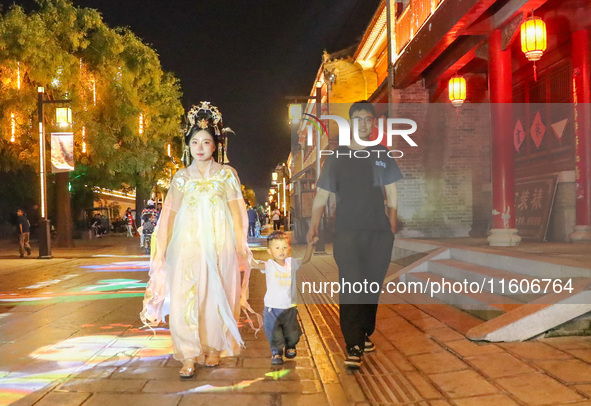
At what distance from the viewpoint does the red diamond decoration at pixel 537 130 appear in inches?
469

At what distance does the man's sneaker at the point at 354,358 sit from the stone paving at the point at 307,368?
67mm

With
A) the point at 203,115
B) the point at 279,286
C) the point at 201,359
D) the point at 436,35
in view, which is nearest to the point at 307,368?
the point at 279,286

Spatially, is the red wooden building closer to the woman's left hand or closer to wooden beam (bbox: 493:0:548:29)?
wooden beam (bbox: 493:0:548:29)

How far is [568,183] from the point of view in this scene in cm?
1052

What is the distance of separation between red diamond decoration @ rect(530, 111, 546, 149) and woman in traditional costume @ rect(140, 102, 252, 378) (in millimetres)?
8495

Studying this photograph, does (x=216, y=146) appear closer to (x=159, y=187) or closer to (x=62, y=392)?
(x=62, y=392)

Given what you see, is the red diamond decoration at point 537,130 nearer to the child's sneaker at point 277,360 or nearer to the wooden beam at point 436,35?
the wooden beam at point 436,35

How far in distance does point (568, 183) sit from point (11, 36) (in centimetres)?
1875

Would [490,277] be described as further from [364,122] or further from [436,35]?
[436,35]

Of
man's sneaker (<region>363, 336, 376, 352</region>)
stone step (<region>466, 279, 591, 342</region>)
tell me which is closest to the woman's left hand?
man's sneaker (<region>363, 336, 376, 352</region>)

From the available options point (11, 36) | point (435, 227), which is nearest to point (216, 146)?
point (435, 227)

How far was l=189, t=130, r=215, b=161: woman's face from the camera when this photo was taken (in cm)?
514

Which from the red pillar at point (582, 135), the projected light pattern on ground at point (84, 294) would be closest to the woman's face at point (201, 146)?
the projected light pattern on ground at point (84, 294)

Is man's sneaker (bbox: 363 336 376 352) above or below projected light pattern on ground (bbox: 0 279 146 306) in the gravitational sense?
above
